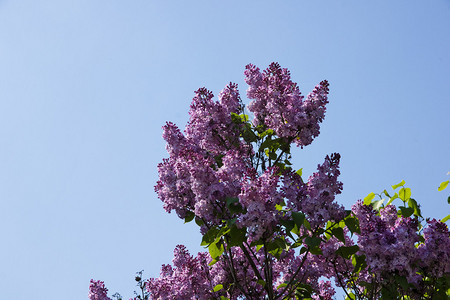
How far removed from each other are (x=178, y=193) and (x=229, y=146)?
1501 mm

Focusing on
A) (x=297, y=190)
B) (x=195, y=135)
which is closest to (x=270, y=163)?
(x=195, y=135)

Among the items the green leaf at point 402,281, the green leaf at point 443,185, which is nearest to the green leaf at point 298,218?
the green leaf at point 402,281

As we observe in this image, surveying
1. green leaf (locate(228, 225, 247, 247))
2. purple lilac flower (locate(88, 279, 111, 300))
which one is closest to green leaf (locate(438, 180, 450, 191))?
green leaf (locate(228, 225, 247, 247))

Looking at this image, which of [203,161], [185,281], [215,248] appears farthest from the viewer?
[185,281]

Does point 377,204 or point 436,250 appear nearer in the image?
point 436,250

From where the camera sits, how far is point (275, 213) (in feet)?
18.4

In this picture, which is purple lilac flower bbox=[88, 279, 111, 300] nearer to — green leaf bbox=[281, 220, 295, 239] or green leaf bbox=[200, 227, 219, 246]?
green leaf bbox=[200, 227, 219, 246]

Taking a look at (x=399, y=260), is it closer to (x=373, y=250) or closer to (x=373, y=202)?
(x=373, y=250)

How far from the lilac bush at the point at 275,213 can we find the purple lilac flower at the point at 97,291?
157 centimetres

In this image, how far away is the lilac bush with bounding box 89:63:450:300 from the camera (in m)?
5.92

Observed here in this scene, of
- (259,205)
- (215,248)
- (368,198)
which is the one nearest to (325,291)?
(368,198)

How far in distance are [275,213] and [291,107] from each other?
2228 mm

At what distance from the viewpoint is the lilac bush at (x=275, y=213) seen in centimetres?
592

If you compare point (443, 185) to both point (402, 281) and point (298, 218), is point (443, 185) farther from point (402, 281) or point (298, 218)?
point (298, 218)
